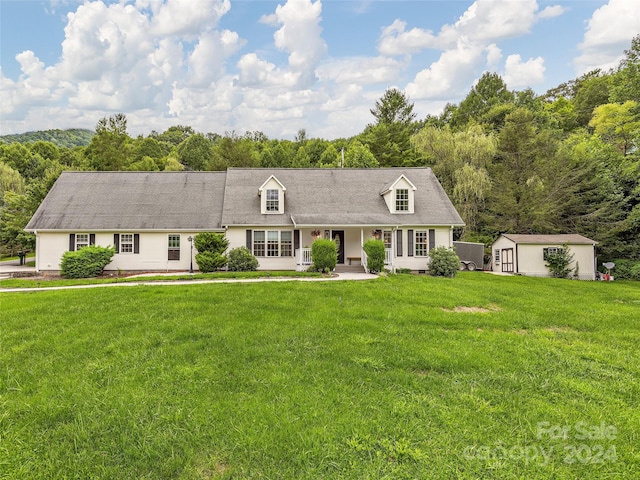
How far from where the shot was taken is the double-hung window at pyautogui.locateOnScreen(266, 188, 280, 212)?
18.5 m

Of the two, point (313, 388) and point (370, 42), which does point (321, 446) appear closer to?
point (313, 388)

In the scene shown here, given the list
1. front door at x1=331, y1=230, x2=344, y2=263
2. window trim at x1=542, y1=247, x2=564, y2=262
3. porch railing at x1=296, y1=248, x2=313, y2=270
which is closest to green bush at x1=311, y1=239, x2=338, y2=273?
porch railing at x1=296, y1=248, x2=313, y2=270

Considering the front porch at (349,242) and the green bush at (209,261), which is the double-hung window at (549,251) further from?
the green bush at (209,261)

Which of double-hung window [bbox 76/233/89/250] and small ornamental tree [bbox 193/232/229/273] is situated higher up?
double-hung window [bbox 76/233/89/250]

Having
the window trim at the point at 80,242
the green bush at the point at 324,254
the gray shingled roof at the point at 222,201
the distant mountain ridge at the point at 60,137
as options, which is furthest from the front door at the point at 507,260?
the distant mountain ridge at the point at 60,137

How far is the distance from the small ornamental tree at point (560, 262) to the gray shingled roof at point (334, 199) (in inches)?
282

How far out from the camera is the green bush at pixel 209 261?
16.0 m

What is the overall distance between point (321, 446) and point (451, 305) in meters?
6.98

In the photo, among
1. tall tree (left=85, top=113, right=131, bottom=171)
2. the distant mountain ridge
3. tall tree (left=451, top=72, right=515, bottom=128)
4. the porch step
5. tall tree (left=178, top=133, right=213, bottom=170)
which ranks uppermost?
the distant mountain ridge

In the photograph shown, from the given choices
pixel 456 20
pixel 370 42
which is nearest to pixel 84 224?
pixel 370 42

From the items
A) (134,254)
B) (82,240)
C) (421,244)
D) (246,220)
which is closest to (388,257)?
(421,244)

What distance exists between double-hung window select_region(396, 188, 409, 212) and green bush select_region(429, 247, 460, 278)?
3.35 meters

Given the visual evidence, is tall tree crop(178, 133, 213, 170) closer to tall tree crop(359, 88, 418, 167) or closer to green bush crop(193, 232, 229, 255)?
tall tree crop(359, 88, 418, 167)

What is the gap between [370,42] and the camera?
1667cm
